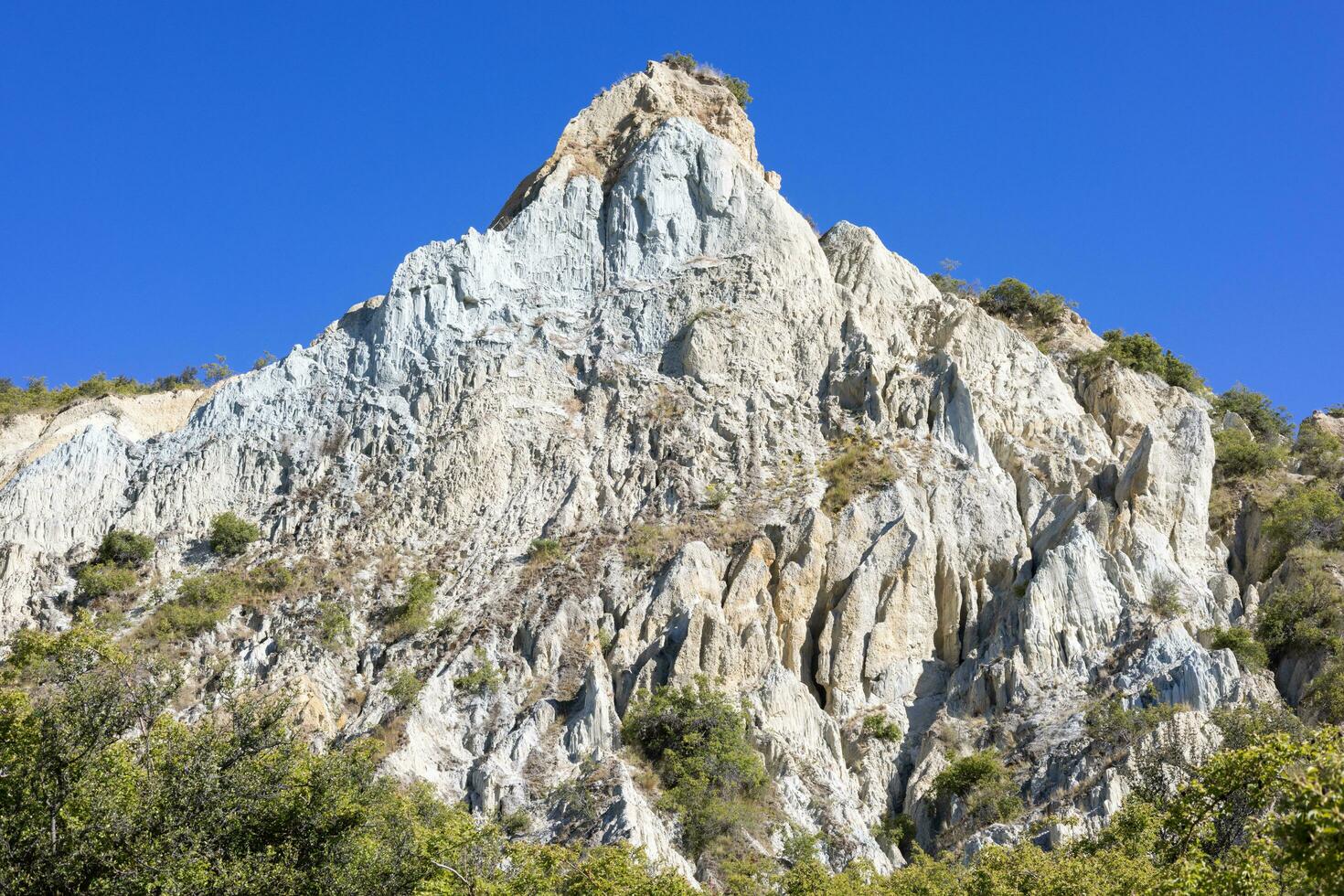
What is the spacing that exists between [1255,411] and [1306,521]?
19769 millimetres

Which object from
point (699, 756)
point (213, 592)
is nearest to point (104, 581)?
point (213, 592)

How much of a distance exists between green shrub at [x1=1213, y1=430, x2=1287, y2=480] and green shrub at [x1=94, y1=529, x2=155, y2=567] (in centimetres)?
3733

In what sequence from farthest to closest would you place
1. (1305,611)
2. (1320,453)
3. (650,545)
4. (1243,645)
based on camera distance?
(1320,453), (650,545), (1305,611), (1243,645)

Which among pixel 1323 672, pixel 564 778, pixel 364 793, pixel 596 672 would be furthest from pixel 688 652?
pixel 1323 672

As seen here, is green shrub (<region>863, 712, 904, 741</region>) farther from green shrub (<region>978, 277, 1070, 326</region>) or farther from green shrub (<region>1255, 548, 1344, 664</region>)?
green shrub (<region>978, 277, 1070, 326</region>)

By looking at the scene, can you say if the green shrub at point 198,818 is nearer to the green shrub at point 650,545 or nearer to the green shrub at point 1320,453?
the green shrub at point 650,545

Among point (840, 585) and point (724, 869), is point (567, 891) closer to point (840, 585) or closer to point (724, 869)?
point (724, 869)

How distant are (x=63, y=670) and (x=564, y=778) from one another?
15.2 metres

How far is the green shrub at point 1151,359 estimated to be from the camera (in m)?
58.2

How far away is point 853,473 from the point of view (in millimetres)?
46531

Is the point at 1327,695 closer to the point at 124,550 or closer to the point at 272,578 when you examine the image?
the point at 272,578

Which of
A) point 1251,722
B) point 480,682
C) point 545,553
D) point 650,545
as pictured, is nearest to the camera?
point 1251,722

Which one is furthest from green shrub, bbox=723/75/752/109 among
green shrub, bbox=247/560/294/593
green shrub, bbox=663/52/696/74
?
green shrub, bbox=247/560/294/593

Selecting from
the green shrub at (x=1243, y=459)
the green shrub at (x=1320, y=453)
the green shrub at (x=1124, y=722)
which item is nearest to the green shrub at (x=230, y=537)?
the green shrub at (x=1124, y=722)
